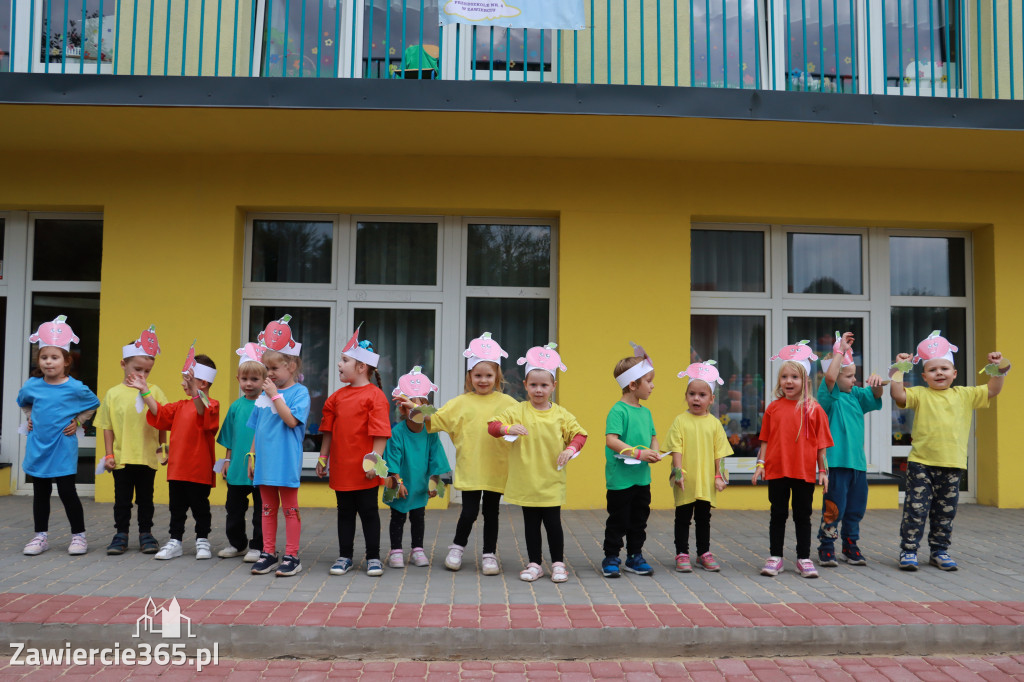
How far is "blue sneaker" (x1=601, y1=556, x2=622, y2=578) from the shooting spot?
5.22 meters

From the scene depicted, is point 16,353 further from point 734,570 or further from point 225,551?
point 734,570

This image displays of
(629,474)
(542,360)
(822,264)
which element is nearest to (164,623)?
(542,360)

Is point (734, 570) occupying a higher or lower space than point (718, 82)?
lower

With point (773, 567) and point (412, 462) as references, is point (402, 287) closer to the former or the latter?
point (412, 462)

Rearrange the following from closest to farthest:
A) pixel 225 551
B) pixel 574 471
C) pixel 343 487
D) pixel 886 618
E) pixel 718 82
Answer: pixel 886 618 → pixel 343 487 → pixel 225 551 → pixel 574 471 → pixel 718 82

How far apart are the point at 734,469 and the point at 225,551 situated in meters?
5.18

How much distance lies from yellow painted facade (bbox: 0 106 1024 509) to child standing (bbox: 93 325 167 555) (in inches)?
83.0

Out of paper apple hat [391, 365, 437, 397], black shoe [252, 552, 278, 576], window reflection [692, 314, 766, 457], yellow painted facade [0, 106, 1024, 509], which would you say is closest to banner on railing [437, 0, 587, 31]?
yellow painted facade [0, 106, 1024, 509]

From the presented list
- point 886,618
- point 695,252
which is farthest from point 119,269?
point 886,618

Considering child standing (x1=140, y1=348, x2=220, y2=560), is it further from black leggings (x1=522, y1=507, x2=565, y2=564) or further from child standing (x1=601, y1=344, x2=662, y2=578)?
child standing (x1=601, y1=344, x2=662, y2=578)

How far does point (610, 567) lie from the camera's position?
524cm

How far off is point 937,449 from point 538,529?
9.28 ft

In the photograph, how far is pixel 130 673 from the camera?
3750 mm

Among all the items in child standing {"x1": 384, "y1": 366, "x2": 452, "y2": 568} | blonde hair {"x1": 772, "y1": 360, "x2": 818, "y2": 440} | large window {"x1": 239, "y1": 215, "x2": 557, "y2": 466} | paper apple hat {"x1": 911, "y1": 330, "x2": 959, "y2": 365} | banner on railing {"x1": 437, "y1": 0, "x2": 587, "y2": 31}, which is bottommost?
child standing {"x1": 384, "y1": 366, "x2": 452, "y2": 568}
